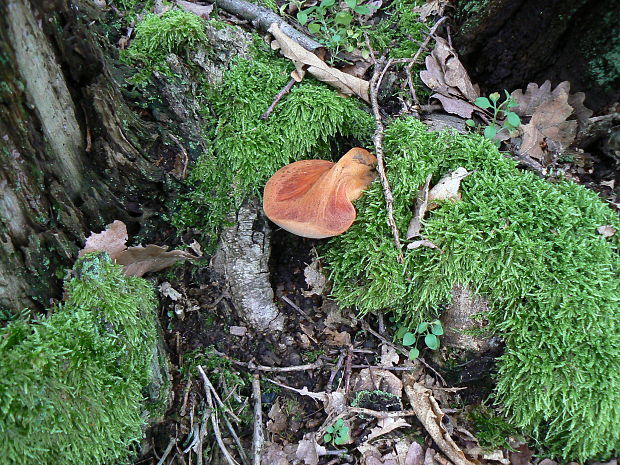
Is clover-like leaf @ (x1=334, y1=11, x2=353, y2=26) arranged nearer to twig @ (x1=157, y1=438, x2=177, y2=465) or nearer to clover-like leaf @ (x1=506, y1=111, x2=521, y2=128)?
clover-like leaf @ (x1=506, y1=111, x2=521, y2=128)

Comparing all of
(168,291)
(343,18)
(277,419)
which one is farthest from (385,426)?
(343,18)

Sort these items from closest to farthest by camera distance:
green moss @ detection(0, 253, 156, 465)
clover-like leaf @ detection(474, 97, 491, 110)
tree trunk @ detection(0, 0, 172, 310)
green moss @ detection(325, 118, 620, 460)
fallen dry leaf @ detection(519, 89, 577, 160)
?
green moss @ detection(0, 253, 156, 465) → tree trunk @ detection(0, 0, 172, 310) → green moss @ detection(325, 118, 620, 460) → clover-like leaf @ detection(474, 97, 491, 110) → fallen dry leaf @ detection(519, 89, 577, 160)

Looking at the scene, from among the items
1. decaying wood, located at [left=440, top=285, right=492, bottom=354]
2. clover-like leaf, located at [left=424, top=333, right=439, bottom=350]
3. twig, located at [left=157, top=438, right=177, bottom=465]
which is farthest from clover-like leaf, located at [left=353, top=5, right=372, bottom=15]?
twig, located at [left=157, top=438, right=177, bottom=465]

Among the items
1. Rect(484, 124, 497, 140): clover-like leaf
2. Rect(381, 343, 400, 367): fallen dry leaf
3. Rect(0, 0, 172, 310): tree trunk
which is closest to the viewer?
Rect(0, 0, 172, 310): tree trunk

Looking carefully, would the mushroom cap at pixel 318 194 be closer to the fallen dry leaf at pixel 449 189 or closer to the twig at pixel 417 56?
the fallen dry leaf at pixel 449 189

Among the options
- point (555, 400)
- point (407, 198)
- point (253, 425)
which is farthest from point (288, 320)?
point (555, 400)

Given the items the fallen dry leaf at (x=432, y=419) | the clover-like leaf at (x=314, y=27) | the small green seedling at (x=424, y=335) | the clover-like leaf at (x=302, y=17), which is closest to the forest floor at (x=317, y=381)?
the fallen dry leaf at (x=432, y=419)

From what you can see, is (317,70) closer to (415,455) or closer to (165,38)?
(165,38)
